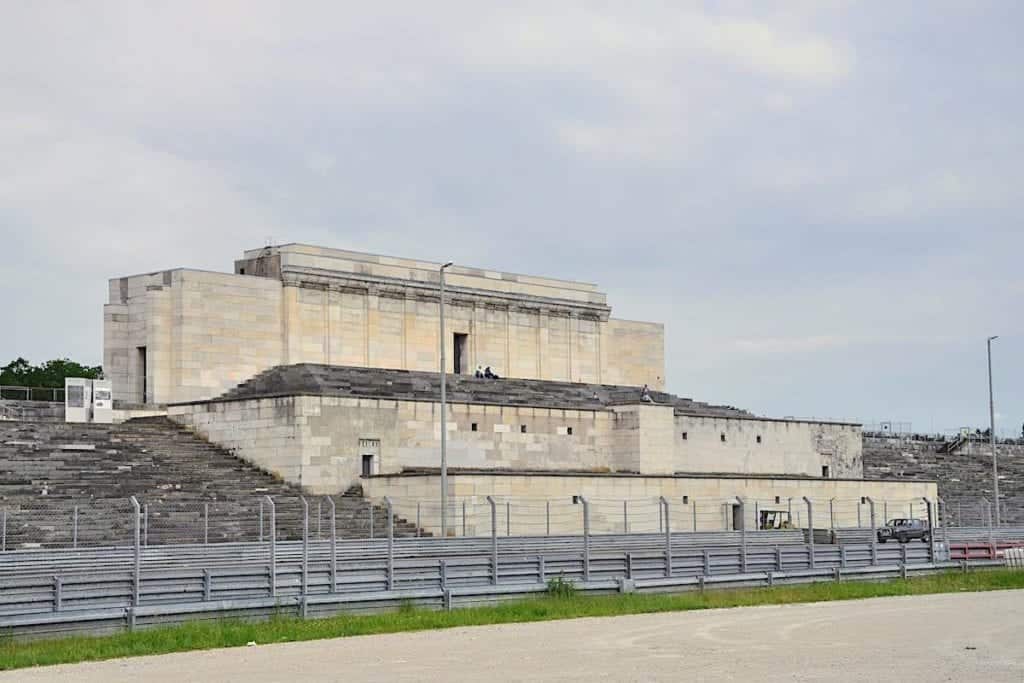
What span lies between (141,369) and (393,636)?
141 ft

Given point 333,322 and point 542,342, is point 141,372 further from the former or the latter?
point 542,342

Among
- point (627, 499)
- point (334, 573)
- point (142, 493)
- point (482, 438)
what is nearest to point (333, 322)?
point (482, 438)

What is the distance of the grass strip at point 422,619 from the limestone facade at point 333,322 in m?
34.7

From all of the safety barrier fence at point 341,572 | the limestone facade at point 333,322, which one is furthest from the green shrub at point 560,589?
the limestone facade at point 333,322

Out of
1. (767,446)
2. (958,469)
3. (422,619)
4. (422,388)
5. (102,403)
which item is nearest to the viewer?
(422,619)

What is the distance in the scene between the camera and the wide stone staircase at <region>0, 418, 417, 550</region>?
50.0 metres

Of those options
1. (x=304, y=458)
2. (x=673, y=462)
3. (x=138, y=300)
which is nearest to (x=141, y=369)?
(x=138, y=300)

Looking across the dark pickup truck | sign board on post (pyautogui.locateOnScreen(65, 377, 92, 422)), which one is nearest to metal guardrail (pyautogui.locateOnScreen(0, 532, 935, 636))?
the dark pickup truck

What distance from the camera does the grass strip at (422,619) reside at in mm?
27891

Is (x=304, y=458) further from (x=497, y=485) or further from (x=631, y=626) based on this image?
(x=631, y=626)

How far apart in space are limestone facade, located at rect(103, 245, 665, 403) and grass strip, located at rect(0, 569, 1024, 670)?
3472cm

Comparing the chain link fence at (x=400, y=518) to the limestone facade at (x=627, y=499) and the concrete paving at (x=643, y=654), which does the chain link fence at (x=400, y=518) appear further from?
the concrete paving at (x=643, y=654)

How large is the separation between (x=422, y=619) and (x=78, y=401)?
121 feet

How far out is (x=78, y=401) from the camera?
6612 cm
